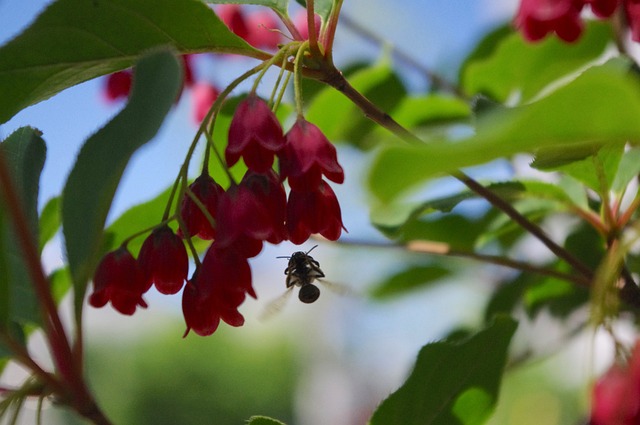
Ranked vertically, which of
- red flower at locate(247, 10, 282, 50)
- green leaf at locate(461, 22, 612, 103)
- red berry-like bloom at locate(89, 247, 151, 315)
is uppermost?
red flower at locate(247, 10, 282, 50)

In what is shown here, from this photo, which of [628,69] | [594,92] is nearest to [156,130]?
[594,92]

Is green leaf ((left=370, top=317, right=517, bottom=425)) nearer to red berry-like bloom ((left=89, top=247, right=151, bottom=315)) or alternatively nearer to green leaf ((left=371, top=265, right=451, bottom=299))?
red berry-like bloom ((left=89, top=247, right=151, bottom=315))

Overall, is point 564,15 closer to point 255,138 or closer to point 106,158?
point 255,138

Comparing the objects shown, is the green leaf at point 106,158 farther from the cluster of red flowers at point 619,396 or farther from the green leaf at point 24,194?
the cluster of red flowers at point 619,396

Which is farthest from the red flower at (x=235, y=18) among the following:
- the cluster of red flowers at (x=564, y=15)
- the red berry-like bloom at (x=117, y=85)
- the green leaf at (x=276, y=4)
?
the green leaf at (x=276, y=4)

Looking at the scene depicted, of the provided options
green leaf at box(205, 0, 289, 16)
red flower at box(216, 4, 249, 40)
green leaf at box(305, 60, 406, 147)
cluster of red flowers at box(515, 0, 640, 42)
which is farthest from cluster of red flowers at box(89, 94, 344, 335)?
red flower at box(216, 4, 249, 40)
